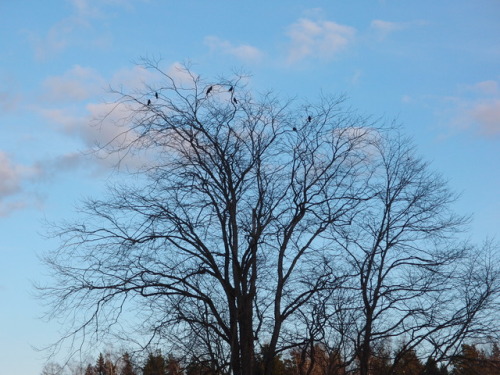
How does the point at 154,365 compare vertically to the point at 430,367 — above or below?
above

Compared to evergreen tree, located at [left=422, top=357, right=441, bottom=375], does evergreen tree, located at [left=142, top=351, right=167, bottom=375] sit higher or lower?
higher

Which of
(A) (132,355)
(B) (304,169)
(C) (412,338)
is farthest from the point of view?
(C) (412,338)

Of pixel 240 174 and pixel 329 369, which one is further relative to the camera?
pixel 329 369

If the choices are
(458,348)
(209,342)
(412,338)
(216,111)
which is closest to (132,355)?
(209,342)

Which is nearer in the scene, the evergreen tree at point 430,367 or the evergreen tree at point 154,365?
the evergreen tree at point 154,365

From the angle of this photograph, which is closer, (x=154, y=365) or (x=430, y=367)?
(x=154, y=365)

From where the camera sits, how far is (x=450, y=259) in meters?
19.7

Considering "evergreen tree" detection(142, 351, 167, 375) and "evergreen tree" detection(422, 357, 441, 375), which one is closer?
"evergreen tree" detection(142, 351, 167, 375)

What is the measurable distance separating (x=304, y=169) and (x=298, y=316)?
4049mm

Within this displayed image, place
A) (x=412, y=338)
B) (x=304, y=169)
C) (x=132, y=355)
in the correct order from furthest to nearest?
(x=412, y=338) → (x=304, y=169) → (x=132, y=355)

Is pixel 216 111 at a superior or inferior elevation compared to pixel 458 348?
superior

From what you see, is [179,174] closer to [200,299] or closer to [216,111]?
[216,111]

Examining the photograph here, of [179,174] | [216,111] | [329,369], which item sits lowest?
[329,369]

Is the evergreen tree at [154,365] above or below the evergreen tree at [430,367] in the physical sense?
above
